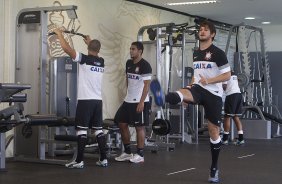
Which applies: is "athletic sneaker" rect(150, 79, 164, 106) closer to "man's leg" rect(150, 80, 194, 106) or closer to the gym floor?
"man's leg" rect(150, 80, 194, 106)

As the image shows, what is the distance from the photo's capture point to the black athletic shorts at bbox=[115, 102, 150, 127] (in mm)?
5824

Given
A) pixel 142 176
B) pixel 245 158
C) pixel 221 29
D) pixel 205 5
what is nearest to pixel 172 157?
pixel 245 158

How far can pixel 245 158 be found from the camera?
660 centimetres

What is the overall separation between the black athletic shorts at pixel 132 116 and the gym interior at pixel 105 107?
0.49 meters

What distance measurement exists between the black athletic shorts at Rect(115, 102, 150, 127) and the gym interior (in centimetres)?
49

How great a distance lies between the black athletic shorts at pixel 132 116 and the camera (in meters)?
5.82

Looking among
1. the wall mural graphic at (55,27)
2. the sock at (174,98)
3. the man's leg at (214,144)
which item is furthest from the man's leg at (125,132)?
the wall mural graphic at (55,27)

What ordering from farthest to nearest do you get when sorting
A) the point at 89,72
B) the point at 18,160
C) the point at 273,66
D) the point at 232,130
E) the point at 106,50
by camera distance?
the point at 273,66 < the point at 232,130 < the point at 106,50 < the point at 18,160 < the point at 89,72

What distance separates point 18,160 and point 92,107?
4.50 ft

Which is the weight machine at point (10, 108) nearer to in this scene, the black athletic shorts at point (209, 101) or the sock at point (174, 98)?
the sock at point (174, 98)

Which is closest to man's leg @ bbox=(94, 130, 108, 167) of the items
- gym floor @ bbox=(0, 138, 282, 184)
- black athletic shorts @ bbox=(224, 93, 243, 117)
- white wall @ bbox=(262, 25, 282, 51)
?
gym floor @ bbox=(0, 138, 282, 184)

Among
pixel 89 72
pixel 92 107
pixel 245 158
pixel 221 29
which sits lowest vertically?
pixel 245 158

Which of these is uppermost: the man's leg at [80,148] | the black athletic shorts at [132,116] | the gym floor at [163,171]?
the black athletic shorts at [132,116]

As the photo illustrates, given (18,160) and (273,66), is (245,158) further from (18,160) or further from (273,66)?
(273,66)
